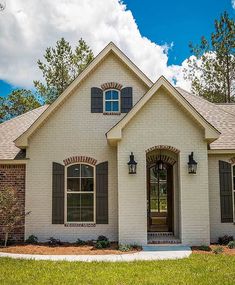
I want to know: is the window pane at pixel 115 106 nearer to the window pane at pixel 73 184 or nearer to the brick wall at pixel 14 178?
the window pane at pixel 73 184

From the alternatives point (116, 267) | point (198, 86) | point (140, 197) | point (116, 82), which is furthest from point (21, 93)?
point (116, 267)

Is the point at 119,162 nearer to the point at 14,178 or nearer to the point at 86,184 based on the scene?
the point at 86,184

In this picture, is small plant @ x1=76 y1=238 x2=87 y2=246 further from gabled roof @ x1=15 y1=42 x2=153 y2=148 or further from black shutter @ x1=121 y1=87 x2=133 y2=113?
black shutter @ x1=121 y1=87 x2=133 y2=113

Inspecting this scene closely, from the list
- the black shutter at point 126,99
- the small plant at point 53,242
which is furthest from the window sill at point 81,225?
the black shutter at point 126,99

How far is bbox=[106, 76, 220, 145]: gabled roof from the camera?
1243cm

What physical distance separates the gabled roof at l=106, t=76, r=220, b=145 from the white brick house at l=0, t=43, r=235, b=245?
0.03 metres

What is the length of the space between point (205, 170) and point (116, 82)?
188 inches

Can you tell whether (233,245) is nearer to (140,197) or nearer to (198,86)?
(140,197)

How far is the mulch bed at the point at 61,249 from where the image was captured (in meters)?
11.7

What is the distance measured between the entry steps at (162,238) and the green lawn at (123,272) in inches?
87.8

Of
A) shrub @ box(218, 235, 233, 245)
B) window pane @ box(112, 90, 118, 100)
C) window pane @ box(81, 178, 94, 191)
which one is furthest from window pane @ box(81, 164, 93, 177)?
shrub @ box(218, 235, 233, 245)

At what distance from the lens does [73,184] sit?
45.6 ft

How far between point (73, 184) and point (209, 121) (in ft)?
20.3

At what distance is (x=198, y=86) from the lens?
29.8 m
